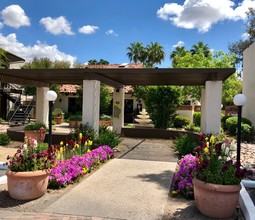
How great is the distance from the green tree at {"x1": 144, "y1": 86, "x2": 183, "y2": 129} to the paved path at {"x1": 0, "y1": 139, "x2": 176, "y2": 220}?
24.9ft

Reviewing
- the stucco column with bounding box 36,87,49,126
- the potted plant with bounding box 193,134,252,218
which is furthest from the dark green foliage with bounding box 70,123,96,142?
the potted plant with bounding box 193,134,252,218

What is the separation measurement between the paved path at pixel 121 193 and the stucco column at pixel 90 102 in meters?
2.37

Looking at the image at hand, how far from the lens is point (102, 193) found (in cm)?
558

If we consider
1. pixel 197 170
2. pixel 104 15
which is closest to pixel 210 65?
pixel 104 15

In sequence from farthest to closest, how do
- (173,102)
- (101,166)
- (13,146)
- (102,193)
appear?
1. (173,102)
2. (13,146)
3. (101,166)
4. (102,193)

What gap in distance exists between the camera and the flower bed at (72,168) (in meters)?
5.83

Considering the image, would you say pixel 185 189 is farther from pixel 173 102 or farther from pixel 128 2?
pixel 173 102

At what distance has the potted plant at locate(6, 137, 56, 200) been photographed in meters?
4.99

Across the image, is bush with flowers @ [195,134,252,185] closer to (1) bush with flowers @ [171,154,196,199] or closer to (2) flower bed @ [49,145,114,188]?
(1) bush with flowers @ [171,154,196,199]

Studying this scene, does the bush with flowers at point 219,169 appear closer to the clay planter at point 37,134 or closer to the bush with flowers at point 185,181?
the bush with flowers at point 185,181

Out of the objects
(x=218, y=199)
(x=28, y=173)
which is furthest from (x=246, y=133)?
(x=28, y=173)

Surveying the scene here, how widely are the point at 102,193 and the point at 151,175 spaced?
1806mm

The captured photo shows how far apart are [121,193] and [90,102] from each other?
522 centimetres

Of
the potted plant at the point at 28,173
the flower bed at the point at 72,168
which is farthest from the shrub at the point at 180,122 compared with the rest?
A: the potted plant at the point at 28,173
